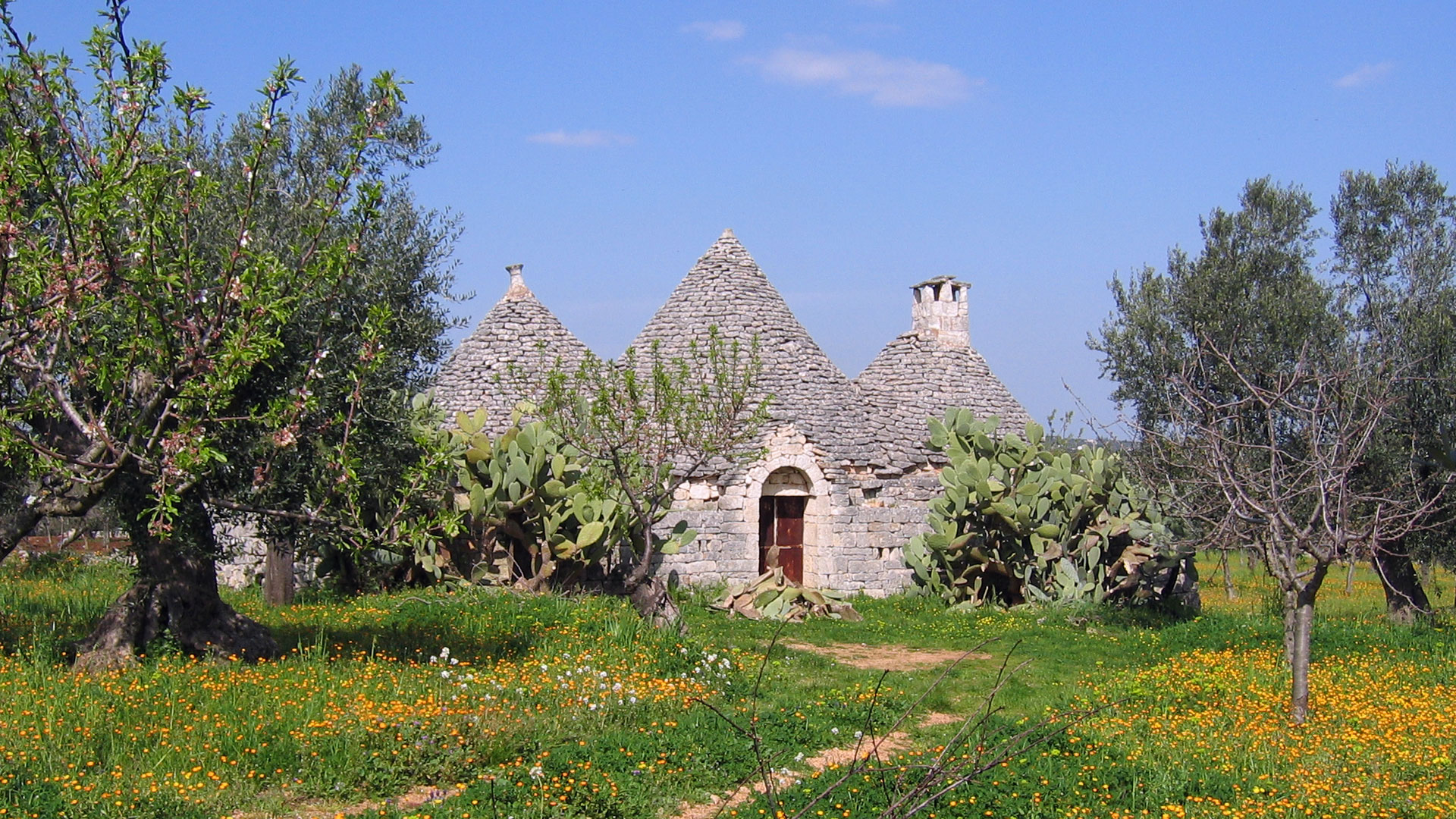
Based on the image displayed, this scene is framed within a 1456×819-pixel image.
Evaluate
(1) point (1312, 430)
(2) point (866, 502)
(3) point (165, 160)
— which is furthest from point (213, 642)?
(2) point (866, 502)

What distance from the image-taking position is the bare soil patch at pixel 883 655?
12547 mm

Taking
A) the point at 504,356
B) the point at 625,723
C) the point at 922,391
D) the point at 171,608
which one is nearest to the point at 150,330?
the point at 171,608

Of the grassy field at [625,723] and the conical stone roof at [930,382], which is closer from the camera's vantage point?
the grassy field at [625,723]

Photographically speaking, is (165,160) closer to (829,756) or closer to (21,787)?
(21,787)

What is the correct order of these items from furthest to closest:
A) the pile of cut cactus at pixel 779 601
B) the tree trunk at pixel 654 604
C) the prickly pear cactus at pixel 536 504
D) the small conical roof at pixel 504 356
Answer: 1. the small conical roof at pixel 504 356
2. the pile of cut cactus at pixel 779 601
3. the prickly pear cactus at pixel 536 504
4. the tree trunk at pixel 654 604

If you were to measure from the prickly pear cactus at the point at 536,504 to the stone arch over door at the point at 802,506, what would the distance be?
3233mm

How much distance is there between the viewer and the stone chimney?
2153 cm

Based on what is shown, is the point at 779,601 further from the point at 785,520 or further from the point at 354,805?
the point at 354,805

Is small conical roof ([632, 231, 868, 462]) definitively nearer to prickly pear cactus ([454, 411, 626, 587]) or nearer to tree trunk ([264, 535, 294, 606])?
prickly pear cactus ([454, 411, 626, 587])

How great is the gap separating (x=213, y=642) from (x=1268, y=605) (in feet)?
45.0

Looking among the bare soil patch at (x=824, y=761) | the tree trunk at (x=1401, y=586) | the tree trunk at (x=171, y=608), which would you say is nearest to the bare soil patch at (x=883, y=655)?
the bare soil patch at (x=824, y=761)

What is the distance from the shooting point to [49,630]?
9984 mm

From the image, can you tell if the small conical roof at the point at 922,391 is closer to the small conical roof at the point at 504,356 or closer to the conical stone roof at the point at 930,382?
the conical stone roof at the point at 930,382

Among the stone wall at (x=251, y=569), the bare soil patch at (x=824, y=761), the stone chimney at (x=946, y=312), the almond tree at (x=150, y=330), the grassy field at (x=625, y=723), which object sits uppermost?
the stone chimney at (x=946, y=312)
